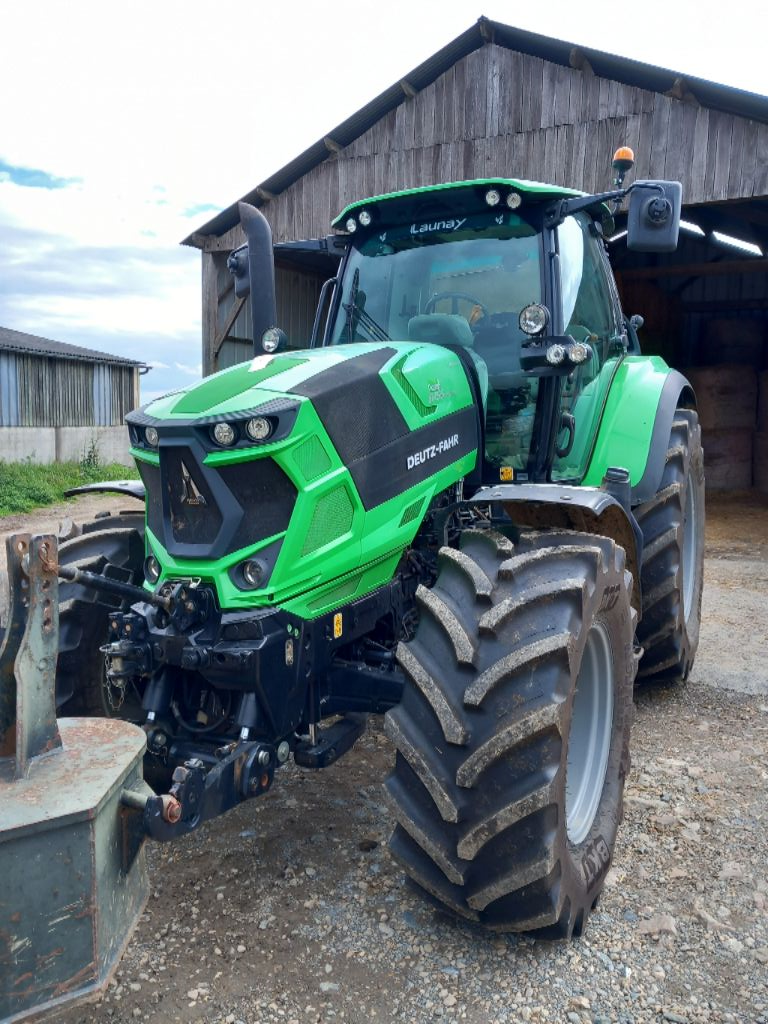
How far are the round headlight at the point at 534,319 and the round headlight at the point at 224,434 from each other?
4.41 feet

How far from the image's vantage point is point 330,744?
9.39 feet

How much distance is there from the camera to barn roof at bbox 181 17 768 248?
913 centimetres

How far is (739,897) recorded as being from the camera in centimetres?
294

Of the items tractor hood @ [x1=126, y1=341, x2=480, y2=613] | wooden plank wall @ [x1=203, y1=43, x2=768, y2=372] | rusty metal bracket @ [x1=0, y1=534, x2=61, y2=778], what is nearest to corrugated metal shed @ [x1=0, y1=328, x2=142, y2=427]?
wooden plank wall @ [x1=203, y1=43, x2=768, y2=372]

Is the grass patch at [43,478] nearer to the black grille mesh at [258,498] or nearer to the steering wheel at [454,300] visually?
the steering wheel at [454,300]

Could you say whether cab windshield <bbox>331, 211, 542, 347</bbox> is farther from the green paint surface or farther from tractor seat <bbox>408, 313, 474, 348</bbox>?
the green paint surface

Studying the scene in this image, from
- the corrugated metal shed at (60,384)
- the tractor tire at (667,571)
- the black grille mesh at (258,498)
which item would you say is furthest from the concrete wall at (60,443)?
the black grille mesh at (258,498)

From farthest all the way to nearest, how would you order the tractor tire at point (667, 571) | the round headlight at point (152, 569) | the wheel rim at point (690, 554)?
the wheel rim at point (690, 554) → the tractor tire at point (667, 571) → the round headlight at point (152, 569)

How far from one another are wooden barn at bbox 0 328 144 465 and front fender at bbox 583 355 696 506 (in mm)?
15718

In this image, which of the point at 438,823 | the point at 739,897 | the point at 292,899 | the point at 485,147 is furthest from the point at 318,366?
the point at 485,147

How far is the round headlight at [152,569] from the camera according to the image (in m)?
2.97

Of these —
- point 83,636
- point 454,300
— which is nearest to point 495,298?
point 454,300

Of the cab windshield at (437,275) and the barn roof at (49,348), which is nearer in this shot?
the cab windshield at (437,275)

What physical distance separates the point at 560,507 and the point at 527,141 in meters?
8.61
